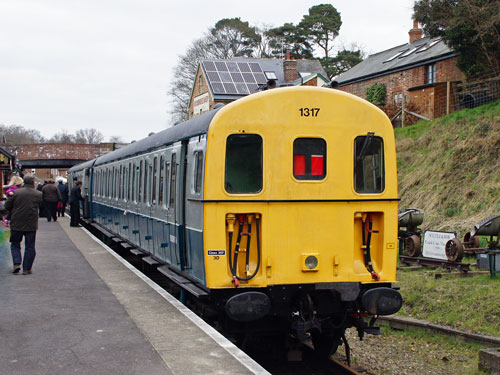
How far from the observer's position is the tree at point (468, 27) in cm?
2350

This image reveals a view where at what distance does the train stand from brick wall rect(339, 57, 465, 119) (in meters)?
20.2

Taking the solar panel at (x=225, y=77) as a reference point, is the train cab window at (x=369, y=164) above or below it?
below

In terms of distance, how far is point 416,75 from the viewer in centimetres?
3212

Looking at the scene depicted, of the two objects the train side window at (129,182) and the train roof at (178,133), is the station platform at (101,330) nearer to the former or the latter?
the train roof at (178,133)

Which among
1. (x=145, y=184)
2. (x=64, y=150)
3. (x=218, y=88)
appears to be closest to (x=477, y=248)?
(x=145, y=184)

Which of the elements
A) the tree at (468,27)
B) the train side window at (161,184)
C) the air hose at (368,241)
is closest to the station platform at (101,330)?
the train side window at (161,184)

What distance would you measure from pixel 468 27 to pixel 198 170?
768 inches

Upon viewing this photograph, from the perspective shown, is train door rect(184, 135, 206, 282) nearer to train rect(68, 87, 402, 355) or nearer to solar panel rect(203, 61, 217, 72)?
train rect(68, 87, 402, 355)

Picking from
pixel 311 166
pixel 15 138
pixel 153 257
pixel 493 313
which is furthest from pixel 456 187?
pixel 15 138

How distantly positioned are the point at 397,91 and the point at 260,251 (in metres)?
27.6

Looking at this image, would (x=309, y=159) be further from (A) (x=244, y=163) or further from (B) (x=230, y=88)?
(B) (x=230, y=88)

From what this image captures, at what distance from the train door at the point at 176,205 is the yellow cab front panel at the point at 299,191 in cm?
154

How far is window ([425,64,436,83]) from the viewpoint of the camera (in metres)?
31.0

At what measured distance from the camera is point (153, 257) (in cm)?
1195
